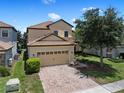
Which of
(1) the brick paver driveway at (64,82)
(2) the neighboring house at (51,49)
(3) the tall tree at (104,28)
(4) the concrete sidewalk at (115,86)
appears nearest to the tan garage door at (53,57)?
(2) the neighboring house at (51,49)

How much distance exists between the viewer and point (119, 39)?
65.7ft

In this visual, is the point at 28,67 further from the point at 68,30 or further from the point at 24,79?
the point at 68,30

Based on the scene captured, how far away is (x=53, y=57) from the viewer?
2252cm

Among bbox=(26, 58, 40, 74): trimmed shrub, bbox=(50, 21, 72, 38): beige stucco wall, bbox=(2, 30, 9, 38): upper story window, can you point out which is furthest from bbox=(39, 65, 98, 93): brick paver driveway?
bbox=(2, 30, 9, 38): upper story window

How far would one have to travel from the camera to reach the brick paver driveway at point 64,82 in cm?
1358

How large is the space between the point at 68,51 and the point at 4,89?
1219cm

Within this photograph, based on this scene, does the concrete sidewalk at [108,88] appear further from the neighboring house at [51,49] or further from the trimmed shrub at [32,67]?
the neighboring house at [51,49]

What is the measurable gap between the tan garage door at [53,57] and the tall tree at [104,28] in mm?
4877

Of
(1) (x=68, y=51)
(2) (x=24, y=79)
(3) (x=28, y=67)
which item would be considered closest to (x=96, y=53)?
(1) (x=68, y=51)

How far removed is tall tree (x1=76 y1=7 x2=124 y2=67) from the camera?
1942cm

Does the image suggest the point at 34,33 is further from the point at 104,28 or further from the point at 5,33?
the point at 104,28

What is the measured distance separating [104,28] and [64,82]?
8759 mm

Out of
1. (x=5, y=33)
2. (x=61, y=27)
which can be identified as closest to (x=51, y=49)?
(x=61, y=27)

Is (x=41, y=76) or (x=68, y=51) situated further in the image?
(x=68, y=51)
